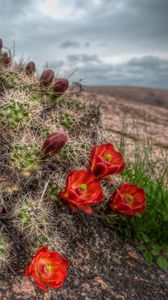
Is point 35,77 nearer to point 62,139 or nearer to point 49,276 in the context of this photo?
point 62,139

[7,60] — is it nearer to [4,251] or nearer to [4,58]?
[4,58]

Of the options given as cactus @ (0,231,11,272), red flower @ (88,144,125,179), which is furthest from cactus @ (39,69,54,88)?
cactus @ (0,231,11,272)

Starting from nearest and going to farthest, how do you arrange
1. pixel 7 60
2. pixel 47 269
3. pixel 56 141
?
pixel 47 269 → pixel 56 141 → pixel 7 60

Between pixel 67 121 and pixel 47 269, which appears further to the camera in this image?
pixel 67 121

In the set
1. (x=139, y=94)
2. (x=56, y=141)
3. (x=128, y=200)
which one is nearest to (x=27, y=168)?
(x=56, y=141)

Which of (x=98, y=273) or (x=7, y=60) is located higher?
(x=7, y=60)

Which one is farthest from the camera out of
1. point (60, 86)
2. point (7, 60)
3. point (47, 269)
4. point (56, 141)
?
point (7, 60)

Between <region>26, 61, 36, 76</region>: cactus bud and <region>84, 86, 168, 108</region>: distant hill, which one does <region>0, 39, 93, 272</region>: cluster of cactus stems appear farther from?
<region>84, 86, 168, 108</region>: distant hill
